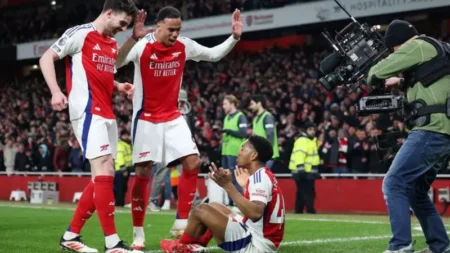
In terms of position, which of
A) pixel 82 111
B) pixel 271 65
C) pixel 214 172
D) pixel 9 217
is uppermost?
pixel 271 65

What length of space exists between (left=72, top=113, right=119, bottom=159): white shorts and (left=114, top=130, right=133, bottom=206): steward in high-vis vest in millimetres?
11116

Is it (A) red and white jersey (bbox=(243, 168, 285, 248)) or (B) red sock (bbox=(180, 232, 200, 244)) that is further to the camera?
(B) red sock (bbox=(180, 232, 200, 244))

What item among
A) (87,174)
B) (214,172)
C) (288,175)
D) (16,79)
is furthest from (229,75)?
(214,172)

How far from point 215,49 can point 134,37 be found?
1.08 metres

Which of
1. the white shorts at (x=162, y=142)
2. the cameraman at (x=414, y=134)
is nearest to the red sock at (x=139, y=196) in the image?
the white shorts at (x=162, y=142)

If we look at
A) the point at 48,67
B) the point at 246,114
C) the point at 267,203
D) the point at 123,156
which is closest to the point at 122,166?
the point at 123,156

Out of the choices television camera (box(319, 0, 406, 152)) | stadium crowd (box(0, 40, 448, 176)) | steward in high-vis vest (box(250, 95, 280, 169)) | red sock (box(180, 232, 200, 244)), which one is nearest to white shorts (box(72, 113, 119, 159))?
red sock (box(180, 232, 200, 244))

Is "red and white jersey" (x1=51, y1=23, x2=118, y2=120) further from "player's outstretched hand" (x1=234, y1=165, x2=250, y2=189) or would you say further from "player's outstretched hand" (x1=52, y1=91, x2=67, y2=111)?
"player's outstretched hand" (x1=234, y1=165, x2=250, y2=189)

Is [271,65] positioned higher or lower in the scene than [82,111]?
higher

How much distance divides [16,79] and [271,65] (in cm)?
1625

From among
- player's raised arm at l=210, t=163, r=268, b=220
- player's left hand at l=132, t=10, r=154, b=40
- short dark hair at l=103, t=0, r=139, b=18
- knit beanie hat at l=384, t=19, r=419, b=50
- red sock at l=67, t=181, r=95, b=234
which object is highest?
short dark hair at l=103, t=0, r=139, b=18

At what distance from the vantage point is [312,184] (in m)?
16.3

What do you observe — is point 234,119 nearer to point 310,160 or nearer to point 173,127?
point 310,160

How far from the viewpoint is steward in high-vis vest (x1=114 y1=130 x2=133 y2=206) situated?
1858 centimetres
